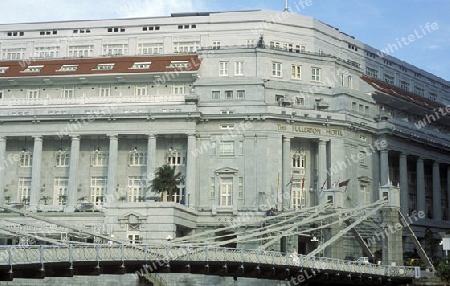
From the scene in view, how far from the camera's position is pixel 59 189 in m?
94.1

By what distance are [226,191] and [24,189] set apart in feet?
82.6

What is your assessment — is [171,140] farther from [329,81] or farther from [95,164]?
[329,81]

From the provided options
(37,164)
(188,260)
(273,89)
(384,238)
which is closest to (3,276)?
(188,260)

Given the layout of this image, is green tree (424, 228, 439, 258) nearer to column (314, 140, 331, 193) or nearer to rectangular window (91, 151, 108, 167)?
column (314, 140, 331, 193)

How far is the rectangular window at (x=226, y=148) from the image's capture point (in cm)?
9162

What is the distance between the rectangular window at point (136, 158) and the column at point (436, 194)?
42.4m

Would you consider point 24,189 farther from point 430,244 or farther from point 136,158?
point 430,244

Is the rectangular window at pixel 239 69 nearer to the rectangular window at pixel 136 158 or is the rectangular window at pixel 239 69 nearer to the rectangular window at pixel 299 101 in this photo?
the rectangular window at pixel 299 101

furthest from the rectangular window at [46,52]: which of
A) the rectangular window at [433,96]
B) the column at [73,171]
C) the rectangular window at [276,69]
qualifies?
the rectangular window at [433,96]

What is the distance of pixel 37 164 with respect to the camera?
301 feet

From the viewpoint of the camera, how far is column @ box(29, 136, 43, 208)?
90688mm

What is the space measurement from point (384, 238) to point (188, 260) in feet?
79.9

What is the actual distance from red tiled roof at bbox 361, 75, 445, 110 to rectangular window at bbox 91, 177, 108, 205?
3775cm

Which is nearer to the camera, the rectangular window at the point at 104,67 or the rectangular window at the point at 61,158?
the rectangular window at the point at 61,158
